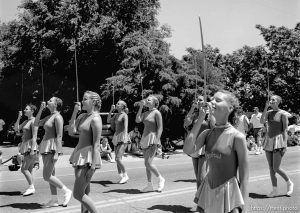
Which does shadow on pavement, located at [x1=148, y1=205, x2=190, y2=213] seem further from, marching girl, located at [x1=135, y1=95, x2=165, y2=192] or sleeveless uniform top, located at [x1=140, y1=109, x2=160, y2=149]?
sleeveless uniform top, located at [x1=140, y1=109, x2=160, y2=149]

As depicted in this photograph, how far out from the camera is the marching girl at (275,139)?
7.64 m

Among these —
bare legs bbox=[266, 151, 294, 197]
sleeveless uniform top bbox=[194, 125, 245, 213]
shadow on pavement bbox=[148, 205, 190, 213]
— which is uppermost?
sleeveless uniform top bbox=[194, 125, 245, 213]

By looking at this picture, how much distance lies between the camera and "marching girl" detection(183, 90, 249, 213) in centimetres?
343

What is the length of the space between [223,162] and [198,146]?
0.33m

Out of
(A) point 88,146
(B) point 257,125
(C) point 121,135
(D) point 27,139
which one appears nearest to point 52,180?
(D) point 27,139

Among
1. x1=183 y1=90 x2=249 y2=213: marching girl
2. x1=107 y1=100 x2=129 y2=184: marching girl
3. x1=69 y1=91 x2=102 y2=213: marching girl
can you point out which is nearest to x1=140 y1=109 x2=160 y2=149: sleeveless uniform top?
x1=107 y1=100 x2=129 y2=184: marching girl

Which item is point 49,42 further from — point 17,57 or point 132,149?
point 132,149

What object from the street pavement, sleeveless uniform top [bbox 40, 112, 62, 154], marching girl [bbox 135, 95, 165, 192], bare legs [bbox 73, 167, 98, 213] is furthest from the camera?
marching girl [bbox 135, 95, 165, 192]

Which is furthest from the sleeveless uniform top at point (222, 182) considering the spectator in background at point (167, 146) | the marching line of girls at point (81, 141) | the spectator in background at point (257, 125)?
the spectator in background at point (257, 125)

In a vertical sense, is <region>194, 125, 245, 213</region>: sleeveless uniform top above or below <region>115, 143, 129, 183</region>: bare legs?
above

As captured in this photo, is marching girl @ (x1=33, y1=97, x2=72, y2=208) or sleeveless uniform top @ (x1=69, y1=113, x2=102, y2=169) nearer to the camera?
sleeveless uniform top @ (x1=69, y1=113, x2=102, y2=169)

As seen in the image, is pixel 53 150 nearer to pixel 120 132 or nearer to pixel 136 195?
pixel 136 195

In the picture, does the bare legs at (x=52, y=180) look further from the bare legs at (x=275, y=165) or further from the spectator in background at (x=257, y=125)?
the spectator in background at (x=257, y=125)

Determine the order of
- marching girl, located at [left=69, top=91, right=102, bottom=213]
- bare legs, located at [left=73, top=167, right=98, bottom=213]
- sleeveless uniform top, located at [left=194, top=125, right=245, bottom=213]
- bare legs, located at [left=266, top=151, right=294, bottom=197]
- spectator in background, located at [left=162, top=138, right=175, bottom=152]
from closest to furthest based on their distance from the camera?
sleeveless uniform top, located at [left=194, top=125, right=245, bottom=213], bare legs, located at [left=73, top=167, right=98, bottom=213], marching girl, located at [left=69, top=91, right=102, bottom=213], bare legs, located at [left=266, top=151, right=294, bottom=197], spectator in background, located at [left=162, top=138, right=175, bottom=152]
